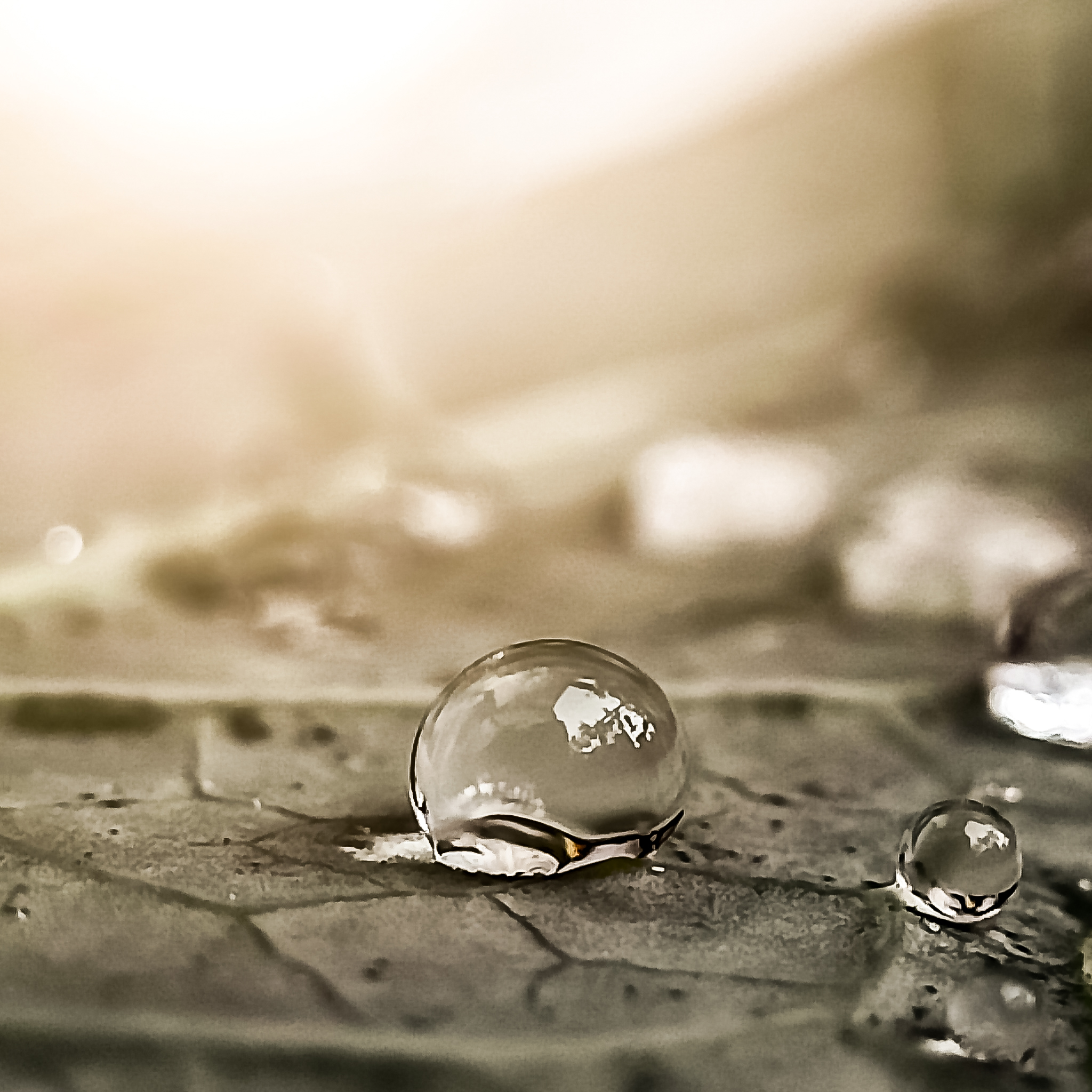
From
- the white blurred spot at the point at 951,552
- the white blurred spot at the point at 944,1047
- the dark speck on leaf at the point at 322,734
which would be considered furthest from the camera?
the white blurred spot at the point at 951,552

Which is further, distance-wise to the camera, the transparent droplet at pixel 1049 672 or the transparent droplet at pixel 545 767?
the transparent droplet at pixel 1049 672

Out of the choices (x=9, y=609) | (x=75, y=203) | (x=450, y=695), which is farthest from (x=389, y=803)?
(x=75, y=203)

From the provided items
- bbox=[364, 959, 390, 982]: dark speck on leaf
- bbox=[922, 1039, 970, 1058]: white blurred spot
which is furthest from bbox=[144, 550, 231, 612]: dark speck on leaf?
bbox=[922, 1039, 970, 1058]: white blurred spot

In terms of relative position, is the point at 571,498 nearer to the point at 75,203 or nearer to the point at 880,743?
the point at 880,743

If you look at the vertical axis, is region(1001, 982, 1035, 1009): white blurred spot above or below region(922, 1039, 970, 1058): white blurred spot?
above

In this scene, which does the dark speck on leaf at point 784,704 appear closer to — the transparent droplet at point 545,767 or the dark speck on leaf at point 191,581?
the transparent droplet at point 545,767

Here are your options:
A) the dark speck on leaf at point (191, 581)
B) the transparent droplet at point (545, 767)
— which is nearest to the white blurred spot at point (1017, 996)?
the transparent droplet at point (545, 767)

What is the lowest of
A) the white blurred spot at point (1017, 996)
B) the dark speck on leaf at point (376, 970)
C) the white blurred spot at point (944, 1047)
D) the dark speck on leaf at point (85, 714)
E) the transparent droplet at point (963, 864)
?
the white blurred spot at point (944, 1047)

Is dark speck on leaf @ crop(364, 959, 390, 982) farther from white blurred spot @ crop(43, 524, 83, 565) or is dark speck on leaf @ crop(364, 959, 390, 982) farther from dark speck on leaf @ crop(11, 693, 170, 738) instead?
white blurred spot @ crop(43, 524, 83, 565)
